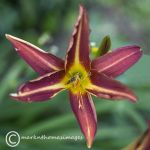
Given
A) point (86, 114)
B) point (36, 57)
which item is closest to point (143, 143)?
point (86, 114)

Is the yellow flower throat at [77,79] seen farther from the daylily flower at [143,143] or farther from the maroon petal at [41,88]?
the daylily flower at [143,143]


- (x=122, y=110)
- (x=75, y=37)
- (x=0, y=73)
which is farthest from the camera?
(x=0, y=73)

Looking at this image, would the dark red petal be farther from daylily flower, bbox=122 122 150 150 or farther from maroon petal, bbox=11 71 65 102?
daylily flower, bbox=122 122 150 150

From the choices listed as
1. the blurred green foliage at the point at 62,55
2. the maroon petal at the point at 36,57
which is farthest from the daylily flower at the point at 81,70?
the blurred green foliage at the point at 62,55

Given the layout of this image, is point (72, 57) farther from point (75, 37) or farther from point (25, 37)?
point (25, 37)

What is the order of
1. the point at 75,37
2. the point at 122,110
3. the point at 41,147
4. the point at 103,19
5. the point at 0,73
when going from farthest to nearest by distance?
the point at 103,19 → the point at 0,73 → the point at 122,110 → the point at 41,147 → the point at 75,37

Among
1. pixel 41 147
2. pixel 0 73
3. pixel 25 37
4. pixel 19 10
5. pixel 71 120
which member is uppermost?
pixel 19 10

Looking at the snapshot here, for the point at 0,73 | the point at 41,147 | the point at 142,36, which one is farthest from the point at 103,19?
the point at 41,147
